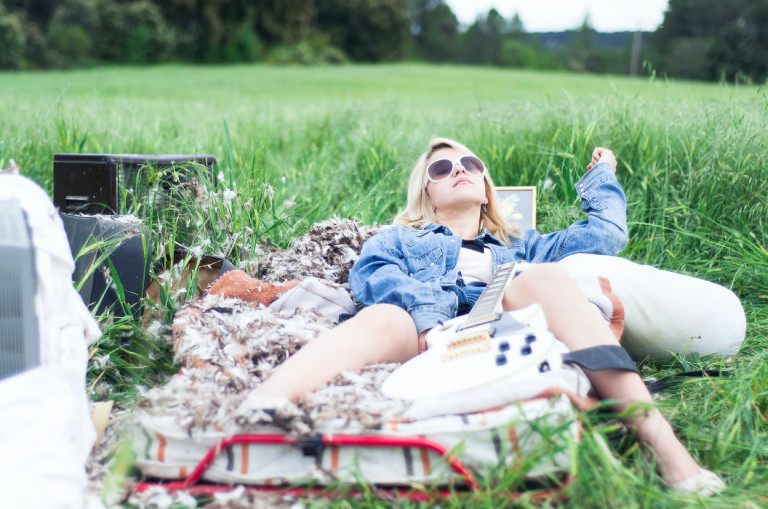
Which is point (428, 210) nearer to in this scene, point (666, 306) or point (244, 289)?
point (244, 289)

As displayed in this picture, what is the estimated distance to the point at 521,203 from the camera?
Result: 3635mm

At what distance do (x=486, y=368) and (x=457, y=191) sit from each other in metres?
1.28

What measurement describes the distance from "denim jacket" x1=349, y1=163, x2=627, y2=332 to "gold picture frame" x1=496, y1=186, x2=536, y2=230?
0.34m

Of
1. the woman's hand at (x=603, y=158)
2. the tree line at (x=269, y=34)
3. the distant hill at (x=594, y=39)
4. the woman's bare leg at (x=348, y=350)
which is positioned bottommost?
the woman's bare leg at (x=348, y=350)

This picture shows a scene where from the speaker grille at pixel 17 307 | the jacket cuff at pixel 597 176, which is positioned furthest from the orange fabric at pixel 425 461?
the jacket cuff at pixel 597 176

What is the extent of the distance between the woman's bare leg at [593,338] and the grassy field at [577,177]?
3.0 inches

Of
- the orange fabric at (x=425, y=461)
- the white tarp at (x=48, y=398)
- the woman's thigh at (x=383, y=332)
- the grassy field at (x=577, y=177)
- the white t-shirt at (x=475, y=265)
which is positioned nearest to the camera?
the white tarp at (x=48, y=398)

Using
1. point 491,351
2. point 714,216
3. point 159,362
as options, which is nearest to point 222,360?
point 159,362

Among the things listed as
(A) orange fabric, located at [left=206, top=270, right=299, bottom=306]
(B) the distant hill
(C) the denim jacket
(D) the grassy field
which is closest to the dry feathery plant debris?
(D) the grassy field

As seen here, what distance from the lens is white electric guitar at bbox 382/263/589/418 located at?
1.89 m

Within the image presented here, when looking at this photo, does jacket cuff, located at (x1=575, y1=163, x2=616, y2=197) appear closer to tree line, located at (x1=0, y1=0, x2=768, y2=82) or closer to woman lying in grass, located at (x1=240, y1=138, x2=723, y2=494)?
woman lying in grass, located at (x1=240, y1=138, x2=723, y2=494)

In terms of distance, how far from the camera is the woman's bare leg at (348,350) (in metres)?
2.01

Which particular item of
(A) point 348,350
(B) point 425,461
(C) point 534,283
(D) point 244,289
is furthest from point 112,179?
(B) point 425,461

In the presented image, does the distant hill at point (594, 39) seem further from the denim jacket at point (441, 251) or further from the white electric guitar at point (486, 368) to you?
the white electric guitar at point (486, 368)
